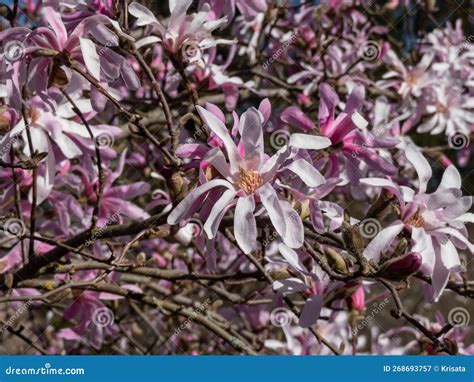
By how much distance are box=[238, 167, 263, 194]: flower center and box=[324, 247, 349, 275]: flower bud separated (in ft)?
0.56

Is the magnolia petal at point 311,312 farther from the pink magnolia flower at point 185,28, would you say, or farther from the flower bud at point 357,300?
the pink magnolia flower at point 185,28

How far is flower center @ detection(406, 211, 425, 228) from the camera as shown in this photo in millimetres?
1030

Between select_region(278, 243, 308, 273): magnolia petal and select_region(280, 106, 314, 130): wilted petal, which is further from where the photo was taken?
select_region(280, 106, 314, 130): wilted petal

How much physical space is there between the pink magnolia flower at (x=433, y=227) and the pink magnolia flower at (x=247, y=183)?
147 mm

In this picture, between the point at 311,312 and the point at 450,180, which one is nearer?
the point at 450,180

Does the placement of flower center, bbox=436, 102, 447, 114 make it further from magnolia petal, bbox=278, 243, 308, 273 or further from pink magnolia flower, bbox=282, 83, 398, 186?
magnolia petal, bbox=278, 243, 308, 273

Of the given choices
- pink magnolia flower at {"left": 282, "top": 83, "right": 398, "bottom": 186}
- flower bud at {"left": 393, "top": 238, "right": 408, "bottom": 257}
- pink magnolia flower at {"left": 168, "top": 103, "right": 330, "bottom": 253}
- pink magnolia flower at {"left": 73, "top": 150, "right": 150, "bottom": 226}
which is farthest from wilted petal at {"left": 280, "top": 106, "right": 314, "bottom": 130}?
pink magnolia flower at {"left": 73, "top": 150, "right": 150, "bottom": 226}

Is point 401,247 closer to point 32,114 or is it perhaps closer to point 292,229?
point 292,229

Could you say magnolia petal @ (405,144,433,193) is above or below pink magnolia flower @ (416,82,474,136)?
above

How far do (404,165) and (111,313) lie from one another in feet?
3.52

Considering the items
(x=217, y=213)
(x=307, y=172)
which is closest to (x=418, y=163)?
(x=307, y=172)

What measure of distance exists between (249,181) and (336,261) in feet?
0.64

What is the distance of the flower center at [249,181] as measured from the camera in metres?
0.95

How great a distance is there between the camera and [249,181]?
0.95m
